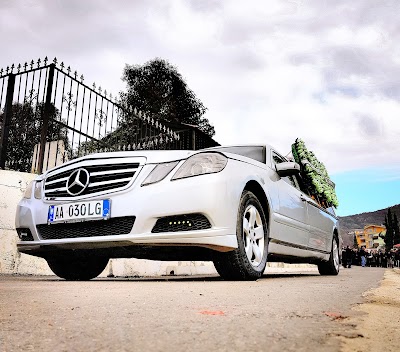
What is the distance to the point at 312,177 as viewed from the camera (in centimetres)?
758

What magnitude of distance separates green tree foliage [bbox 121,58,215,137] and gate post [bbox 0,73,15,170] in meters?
25.2

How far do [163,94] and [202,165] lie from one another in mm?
31047

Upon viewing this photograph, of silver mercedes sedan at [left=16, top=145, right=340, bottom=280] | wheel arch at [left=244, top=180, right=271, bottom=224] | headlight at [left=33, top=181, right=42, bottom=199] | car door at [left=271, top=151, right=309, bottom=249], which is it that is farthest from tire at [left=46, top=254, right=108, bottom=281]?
car door at [left=271, top=151, right=309, bottom=249]

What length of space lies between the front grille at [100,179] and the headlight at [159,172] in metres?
0.16

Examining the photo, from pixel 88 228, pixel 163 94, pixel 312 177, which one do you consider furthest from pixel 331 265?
pixel 163 94

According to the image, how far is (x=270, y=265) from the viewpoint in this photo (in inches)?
487

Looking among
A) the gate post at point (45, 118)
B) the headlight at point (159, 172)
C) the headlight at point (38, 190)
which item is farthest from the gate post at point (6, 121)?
the headlight at point (159, 172)

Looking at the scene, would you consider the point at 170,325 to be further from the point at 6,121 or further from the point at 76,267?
the point at 6,121

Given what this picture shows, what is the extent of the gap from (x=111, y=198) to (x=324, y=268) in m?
4.68

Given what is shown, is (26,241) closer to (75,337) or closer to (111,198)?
(111,198)

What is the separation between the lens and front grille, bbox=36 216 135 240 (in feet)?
12.1

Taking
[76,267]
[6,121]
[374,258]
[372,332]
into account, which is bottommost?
[372,332]

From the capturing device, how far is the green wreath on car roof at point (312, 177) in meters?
7.28

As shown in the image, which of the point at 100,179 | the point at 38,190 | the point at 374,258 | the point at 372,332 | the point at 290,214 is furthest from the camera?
the point at 374,258
